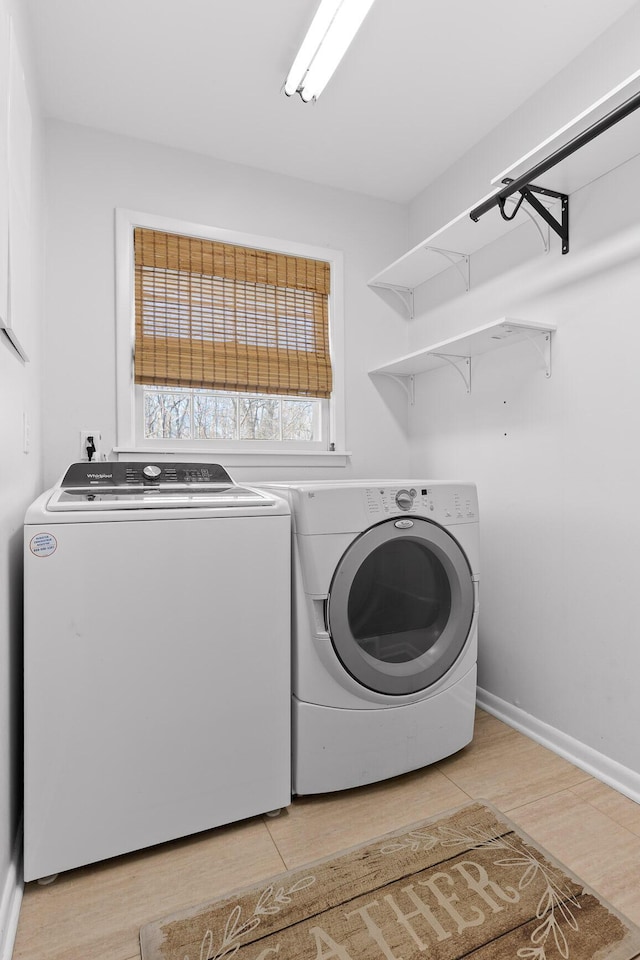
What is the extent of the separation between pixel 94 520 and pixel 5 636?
0.34m

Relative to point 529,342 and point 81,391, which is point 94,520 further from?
point 529,342

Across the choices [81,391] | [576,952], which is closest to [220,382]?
[81,391]

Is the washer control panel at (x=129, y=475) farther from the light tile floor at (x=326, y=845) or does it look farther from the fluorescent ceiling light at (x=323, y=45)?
the fluorescent ceiling light at (x=323, y=45)

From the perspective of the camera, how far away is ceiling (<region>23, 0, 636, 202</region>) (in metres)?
1.71

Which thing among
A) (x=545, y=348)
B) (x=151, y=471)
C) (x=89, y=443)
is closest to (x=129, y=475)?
(x=151, y=471)

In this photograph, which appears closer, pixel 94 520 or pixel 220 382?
pixel 94 520

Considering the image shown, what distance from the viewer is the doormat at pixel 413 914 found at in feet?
3.74

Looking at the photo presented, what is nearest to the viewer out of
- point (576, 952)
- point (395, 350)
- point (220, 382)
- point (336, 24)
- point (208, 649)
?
point (576, 952)

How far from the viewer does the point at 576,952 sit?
113 cm

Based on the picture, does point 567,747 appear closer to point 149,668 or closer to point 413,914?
point 413,914

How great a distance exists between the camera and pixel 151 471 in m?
1.85

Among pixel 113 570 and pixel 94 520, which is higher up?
pixel 94 520

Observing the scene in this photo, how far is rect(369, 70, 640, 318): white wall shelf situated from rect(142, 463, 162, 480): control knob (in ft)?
4.85

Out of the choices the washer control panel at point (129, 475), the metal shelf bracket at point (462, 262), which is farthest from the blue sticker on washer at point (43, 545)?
the metal shelf bracket at point (462, 262)
